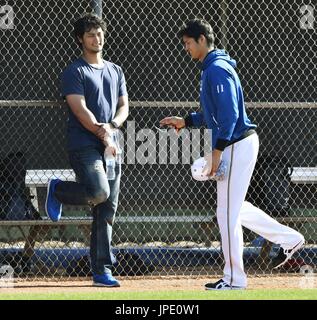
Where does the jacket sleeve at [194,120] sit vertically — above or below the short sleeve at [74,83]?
below

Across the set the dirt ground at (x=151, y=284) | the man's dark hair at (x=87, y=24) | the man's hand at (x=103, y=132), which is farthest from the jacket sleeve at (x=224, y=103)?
the dirt ground at (x=151, y=284)

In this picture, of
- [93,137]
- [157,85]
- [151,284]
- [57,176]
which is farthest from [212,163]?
[157,85]

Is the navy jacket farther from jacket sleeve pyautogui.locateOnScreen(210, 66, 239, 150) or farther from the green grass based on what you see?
the green grass

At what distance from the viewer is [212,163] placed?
28.2 feet

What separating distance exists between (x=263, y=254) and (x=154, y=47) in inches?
120

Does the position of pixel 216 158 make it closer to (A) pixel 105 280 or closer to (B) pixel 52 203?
(A) pixel 105 280

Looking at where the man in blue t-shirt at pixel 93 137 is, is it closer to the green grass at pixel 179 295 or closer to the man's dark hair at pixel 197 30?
the green grass at pixel 179 295

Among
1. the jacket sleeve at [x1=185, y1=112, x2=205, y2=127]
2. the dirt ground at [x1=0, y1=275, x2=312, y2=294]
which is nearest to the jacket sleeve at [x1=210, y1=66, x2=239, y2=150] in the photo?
the jacket sleeve at [x1=185, y1=112, x2=205, y2=127]

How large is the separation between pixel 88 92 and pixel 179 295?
1.97 metres

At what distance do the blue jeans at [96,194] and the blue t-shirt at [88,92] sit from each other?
0.34 ft

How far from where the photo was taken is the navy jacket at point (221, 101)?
8.50 meters

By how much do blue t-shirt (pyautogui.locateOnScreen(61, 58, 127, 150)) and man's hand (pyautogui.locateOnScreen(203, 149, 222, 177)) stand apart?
1.08 meters

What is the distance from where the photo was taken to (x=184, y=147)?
1174 centimetres
